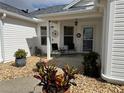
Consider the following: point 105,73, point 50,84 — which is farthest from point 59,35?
point 50,84

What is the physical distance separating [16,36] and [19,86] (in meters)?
6.22

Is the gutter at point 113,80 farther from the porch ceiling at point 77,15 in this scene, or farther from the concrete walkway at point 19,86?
the porch ceiling at point 77,15

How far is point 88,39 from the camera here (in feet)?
42.6

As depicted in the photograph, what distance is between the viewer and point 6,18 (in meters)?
10.0

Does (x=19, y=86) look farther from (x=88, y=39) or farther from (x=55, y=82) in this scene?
(x=88, y=39)

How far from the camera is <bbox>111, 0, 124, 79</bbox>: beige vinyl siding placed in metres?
5.38

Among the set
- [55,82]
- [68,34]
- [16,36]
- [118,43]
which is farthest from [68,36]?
[55,82]

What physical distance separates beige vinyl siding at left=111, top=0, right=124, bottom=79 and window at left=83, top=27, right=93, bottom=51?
291 inches

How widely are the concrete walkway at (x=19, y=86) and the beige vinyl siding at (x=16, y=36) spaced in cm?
399

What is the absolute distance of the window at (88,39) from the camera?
12.9 metres

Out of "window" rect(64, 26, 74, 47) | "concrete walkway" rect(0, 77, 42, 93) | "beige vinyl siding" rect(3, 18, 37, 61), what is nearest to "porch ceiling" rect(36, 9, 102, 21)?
"beige vinyl siding" rect(3, 18, 37, 61)

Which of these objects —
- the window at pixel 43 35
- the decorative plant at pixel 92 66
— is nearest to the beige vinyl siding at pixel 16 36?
the window at pixel 43 35

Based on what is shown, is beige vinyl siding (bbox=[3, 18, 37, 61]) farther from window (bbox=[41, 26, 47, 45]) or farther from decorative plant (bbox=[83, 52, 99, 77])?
decorative plant (bbox=[83, 52, 99, 77])

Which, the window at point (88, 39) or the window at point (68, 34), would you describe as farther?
the window at point (68, 34)
